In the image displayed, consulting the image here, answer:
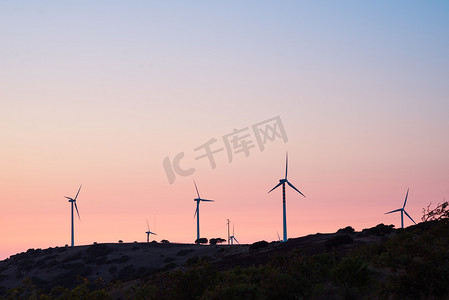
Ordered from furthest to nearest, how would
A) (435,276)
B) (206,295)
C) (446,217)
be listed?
(206,295)
(446,217)
(435,276)

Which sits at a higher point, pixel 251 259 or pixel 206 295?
pixel 251 259

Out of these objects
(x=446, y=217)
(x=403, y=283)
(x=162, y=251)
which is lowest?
(x=403, y=283)

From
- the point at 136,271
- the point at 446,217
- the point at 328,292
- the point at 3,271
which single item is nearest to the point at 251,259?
the point at 136,271

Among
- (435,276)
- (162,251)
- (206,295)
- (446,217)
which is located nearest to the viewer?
(435,276)

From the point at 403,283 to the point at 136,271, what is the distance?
3891 inches

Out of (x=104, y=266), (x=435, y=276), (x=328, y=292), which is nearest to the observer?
(x=435, y=276)

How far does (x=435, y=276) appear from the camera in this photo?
3144cm

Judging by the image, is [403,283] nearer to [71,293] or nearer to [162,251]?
[71,293]

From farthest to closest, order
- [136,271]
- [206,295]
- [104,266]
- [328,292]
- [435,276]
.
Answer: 1. [104,266]
2. [136,271]
3. [328,292]
4. [206,295]
5. [435,276]

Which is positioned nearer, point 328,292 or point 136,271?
point 328,292

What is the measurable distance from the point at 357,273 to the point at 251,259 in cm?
5235

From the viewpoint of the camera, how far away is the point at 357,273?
1610 inches

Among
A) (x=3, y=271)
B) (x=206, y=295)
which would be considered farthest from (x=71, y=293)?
(x=3, y=271)

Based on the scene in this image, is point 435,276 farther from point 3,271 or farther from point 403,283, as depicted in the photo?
point 3,271
